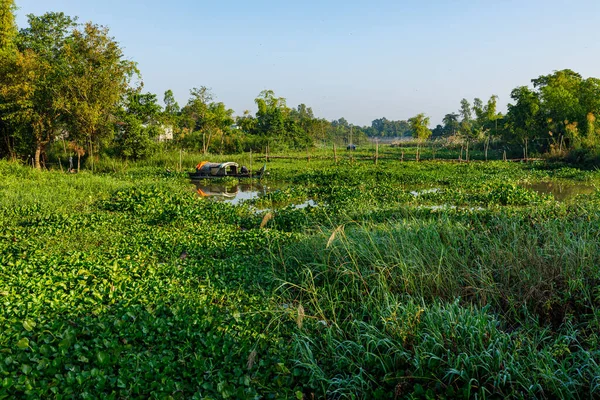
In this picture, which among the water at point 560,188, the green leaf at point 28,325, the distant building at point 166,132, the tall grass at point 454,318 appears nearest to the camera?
the tall grass at point 454,318

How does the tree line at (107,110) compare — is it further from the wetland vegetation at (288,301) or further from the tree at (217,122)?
the wetland vegetation at (288,301)

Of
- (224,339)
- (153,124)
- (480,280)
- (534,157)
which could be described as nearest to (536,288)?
(480,280)

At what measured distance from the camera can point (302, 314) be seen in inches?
139

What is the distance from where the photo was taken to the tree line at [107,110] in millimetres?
17141

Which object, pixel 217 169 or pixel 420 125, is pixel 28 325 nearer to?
pixel 217 169

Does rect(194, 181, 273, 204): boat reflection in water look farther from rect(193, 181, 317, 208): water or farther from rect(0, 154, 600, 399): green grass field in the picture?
rect(0, 154, 600, 399): green grass field

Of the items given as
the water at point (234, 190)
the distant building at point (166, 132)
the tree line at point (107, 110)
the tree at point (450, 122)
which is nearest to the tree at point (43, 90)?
the tree line at point (107, 110)

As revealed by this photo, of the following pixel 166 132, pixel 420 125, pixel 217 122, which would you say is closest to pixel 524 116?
pixel 420 125

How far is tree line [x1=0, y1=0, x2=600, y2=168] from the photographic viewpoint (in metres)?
17.1

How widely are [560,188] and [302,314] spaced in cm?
1598

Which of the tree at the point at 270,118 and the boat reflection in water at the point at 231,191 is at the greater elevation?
the tree at the point at 270,118

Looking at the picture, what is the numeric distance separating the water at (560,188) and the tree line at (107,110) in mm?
7375

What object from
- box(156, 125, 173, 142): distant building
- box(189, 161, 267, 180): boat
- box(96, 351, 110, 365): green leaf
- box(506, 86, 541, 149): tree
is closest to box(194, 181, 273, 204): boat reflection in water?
box(189, 161, 267, 180): boat

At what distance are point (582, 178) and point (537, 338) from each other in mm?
17582
